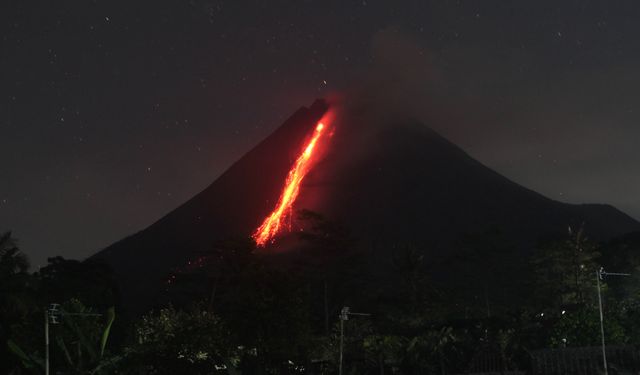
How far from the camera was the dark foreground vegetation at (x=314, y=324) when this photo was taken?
37438 mm

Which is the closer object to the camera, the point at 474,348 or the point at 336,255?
the point at 474,348

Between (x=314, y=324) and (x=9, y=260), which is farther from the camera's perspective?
(x=314, y=324)

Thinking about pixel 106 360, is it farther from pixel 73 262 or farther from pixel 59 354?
pixel 73 262

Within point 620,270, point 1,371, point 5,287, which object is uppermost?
point 620,270

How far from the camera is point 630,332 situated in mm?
45781

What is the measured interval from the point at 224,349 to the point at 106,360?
1091 centimetres

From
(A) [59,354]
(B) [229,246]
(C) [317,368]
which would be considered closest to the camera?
(A) [59,354]

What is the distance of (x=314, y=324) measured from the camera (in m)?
74.4

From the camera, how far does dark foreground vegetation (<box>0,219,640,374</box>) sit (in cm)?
3744

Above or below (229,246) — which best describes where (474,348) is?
below

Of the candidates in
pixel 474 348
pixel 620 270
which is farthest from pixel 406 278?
pixel 620 270

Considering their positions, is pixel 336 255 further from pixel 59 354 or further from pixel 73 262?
pixel 59 354

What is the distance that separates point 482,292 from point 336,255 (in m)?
27.2

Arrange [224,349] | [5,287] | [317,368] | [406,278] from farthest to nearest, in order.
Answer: [406,278] < [317,368] < [224,349] < [5,287]
